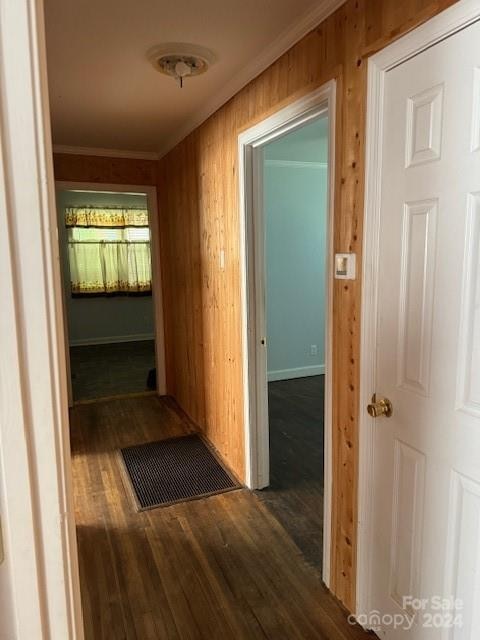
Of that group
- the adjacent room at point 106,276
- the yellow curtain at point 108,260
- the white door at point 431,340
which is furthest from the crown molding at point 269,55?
the yellow curtain at point 108,260

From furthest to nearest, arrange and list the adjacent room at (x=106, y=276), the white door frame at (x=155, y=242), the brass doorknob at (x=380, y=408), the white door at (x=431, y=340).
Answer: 1. the adjacent room at (x=106, y=276)
2. the white door frame at (x=155, y=242)
3. the brass doorknob at (x=380, y=408)
4. the white door at (x=431, y=340)

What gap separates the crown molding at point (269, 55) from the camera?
1677 millimetres

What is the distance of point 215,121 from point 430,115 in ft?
6.02

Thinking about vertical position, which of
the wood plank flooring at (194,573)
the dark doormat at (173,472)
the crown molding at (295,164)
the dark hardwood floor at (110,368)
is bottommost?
the wood plank flooring at (194,573)

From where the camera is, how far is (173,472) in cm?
298

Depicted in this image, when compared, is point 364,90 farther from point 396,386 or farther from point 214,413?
point 214,413

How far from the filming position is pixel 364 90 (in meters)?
1.49

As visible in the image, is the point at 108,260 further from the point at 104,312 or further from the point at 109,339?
the point at 109,339

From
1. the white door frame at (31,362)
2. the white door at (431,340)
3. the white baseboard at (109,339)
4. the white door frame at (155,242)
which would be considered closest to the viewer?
the white door frame at (31,362)

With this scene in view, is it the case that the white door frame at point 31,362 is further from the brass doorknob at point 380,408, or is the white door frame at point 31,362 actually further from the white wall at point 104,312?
the white wall at point 104,312

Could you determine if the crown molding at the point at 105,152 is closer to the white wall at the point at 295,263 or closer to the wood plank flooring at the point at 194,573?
the white wall at the point at 295,263

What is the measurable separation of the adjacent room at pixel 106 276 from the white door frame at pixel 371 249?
487cm

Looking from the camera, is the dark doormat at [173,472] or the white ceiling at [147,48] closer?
the white ceiling at [147,48]

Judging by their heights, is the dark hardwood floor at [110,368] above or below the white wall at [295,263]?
below
